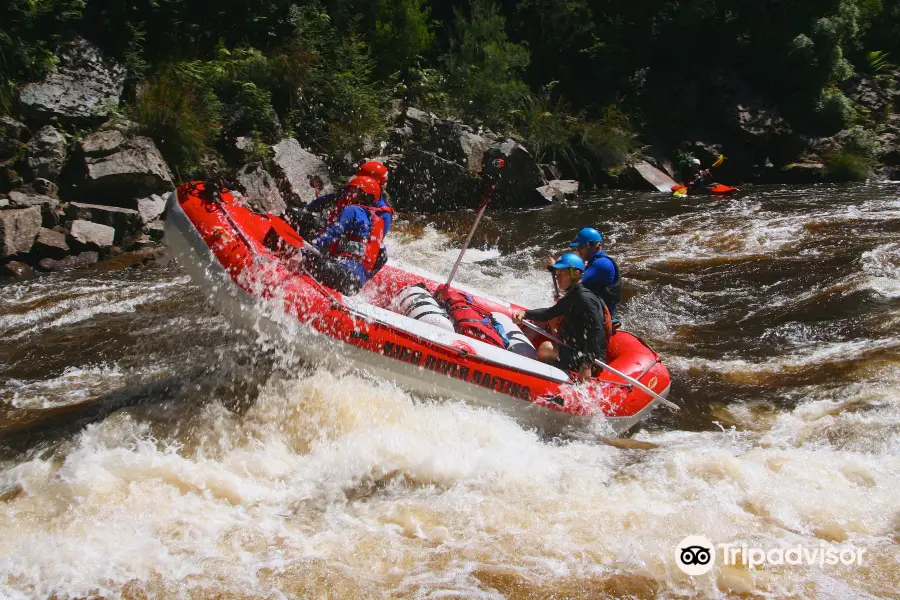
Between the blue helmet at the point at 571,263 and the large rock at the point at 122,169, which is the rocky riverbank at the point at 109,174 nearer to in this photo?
the large rock at the point at 122,169

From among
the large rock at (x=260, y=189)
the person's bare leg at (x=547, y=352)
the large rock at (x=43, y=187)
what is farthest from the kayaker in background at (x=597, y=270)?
the large rock at (x=43, y=187)

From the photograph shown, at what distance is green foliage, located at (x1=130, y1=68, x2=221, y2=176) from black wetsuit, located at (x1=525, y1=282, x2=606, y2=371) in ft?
23.7

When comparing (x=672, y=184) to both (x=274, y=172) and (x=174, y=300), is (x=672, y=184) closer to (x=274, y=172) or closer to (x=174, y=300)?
(x=274, y=172)

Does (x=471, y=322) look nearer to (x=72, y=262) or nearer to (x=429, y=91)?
(x=72, y=262)

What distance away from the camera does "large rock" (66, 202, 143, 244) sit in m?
8.65

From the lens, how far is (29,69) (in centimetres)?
1023

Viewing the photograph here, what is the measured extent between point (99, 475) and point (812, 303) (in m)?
6.77

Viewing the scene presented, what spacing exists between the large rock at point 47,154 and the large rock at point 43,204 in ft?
1.70

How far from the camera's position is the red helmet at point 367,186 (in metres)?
5.30

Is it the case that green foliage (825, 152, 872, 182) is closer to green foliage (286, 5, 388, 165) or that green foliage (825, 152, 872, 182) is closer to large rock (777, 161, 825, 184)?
large rock (777, 161, 825, 184)

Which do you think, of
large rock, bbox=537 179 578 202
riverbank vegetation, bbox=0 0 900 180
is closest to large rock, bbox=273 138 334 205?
riverbank vegetation, bbox=0 0 900 180

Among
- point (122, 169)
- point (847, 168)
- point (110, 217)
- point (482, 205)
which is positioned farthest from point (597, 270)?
point (847, 168)

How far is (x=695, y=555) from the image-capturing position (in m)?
3.47

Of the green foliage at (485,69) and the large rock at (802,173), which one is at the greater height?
the green foliage at (485,69)
